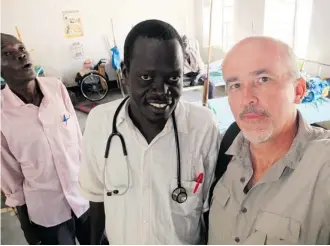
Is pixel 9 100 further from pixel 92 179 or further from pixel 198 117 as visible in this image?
pixel 198 117

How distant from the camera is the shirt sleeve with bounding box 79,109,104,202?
67cm

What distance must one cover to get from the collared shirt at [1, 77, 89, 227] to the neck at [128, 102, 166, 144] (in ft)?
0.65

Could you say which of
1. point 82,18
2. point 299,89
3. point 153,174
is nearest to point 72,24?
point 82,18

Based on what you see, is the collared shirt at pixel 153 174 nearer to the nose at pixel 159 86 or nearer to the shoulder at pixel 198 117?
the shoulder at pixel 198 117

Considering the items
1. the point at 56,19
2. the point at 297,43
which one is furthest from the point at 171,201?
the point at 297,43

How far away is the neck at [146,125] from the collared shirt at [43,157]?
0.65 ft

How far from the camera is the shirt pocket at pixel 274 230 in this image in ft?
1.56

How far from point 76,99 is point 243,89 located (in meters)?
0.45

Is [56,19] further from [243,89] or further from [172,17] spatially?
[243,89]

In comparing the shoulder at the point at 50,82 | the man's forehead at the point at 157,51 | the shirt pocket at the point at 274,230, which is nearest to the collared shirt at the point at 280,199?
the shirt pocket at the point at 274,230

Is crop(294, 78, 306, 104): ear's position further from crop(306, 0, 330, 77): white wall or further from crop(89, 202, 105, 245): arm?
crop(89, 202, 105, 245): arm

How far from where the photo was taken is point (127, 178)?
63cm

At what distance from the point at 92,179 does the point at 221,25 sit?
1.72 feet

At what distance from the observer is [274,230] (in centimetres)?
49
